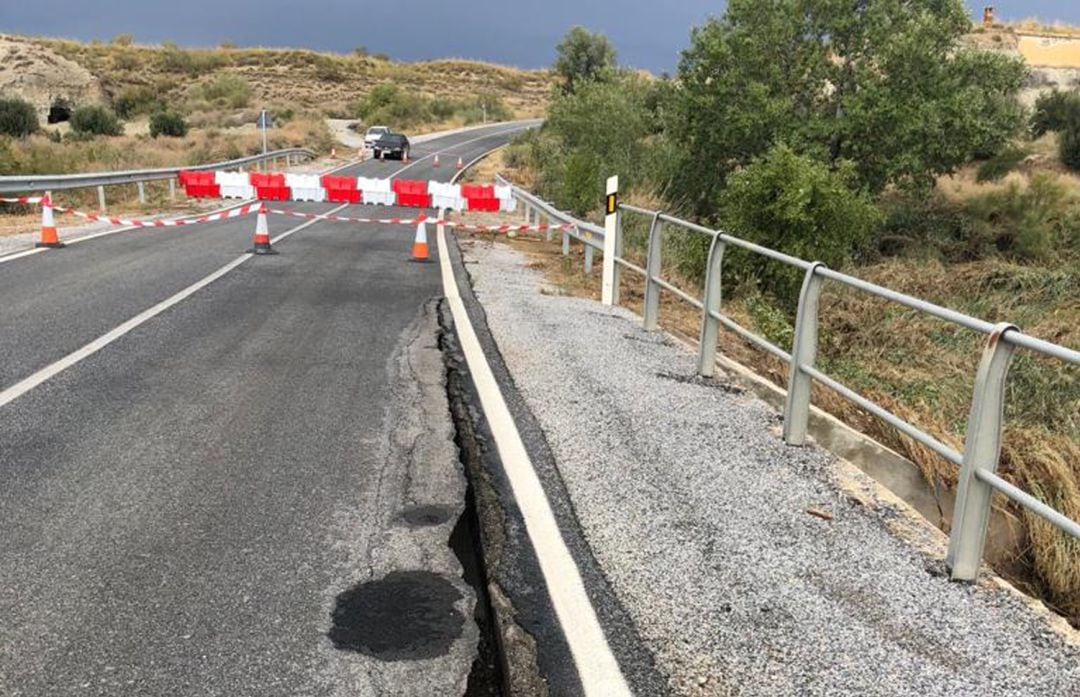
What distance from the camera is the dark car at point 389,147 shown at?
1893 inches

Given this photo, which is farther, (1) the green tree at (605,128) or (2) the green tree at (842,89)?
(2) the green tree at (842,89)

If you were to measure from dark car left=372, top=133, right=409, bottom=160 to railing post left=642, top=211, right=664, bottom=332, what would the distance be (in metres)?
41.4

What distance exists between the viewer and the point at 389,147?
4812 cm

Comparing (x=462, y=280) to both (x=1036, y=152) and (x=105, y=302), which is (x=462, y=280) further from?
(x=1036, y=152)

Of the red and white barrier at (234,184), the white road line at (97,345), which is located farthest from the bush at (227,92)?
the white road line at (97,345)

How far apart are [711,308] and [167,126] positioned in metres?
51.3

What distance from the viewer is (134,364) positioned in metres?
6.86

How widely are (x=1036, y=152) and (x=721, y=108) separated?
18.8 metres

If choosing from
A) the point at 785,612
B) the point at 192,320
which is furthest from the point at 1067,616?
the point at 192,320

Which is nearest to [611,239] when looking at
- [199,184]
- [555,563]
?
[555,563]

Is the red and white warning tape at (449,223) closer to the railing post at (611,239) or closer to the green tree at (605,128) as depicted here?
the green tree at (605,128)

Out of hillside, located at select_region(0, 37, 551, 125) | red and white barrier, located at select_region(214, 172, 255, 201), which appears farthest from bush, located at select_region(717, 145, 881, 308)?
hillside, located at select_region(0, 37, 551, 125)

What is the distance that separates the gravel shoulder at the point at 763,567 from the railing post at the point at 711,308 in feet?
2.03

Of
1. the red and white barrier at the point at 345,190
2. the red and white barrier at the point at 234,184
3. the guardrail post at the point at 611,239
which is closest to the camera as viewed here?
the guardrail post at the point at 611,239
